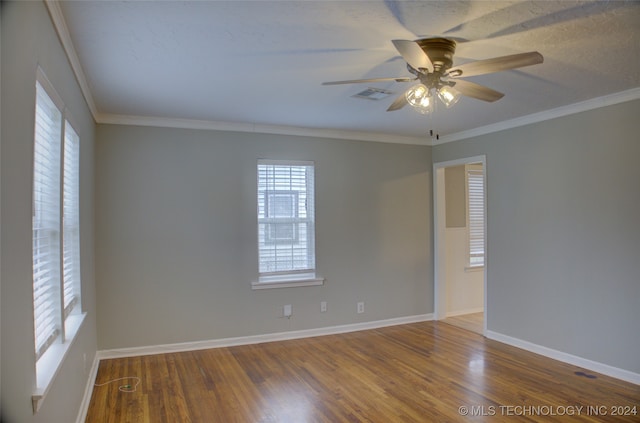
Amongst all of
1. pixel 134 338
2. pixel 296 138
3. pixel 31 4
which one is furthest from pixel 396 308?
pixel 31 4

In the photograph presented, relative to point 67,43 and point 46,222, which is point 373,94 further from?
point 46,222

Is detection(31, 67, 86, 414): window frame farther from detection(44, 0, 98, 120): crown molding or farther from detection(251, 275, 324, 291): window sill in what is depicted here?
detection(251, 275, 324, 291): window sill

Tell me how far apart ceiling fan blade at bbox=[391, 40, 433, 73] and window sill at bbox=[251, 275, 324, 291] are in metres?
3.06

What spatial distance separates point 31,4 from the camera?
164 cm

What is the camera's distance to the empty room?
2.09 metres

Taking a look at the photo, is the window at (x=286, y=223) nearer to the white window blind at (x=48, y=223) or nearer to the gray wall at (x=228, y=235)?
the gray wall at (x=228, y=235)

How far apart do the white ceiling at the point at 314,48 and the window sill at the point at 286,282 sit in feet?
6.11

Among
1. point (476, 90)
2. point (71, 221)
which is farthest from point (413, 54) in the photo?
point (71, 221)

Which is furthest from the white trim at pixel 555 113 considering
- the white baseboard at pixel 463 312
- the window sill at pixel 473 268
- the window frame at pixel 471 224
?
the white baseboard at pixel 463 312

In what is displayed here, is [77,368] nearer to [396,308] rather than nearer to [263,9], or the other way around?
[263,9]

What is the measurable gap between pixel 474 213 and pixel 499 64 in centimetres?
429

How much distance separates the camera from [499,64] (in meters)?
2.14

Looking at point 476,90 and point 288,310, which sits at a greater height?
point 476,90

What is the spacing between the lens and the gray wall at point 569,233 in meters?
3.54
